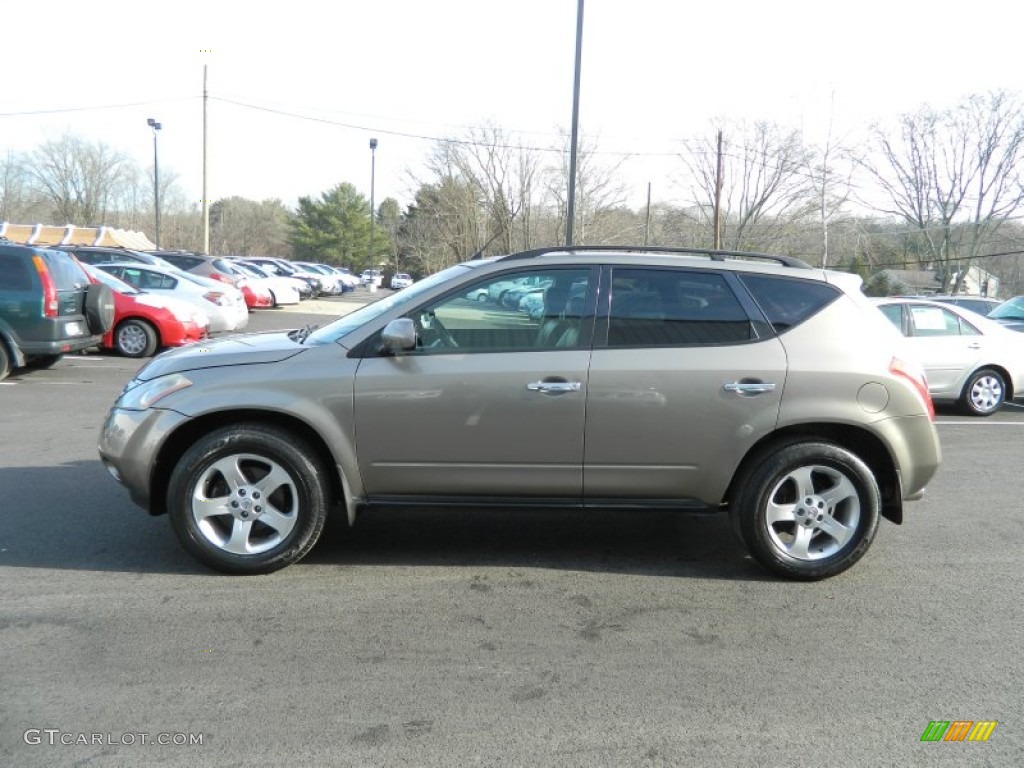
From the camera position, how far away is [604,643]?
366cm

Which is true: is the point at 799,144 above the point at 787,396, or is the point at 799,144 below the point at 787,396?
above

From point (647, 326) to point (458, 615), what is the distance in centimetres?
185

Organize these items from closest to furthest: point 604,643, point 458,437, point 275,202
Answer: point 604,643, point 458,437, point 275,202

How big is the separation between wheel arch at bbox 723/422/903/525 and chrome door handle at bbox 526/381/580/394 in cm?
105

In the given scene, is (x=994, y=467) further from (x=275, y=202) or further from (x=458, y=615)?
(x=275, y=202)

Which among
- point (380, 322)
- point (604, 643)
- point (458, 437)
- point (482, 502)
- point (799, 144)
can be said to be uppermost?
point (799, 144)

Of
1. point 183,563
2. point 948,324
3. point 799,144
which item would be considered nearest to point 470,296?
point 183,563

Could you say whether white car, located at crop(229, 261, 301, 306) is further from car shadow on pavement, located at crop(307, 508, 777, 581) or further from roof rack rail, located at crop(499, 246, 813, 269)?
roof rack rail, located at crop(499, 246, 813, 269)

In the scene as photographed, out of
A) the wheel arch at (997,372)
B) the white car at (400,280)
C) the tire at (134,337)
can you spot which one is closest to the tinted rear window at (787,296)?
the wheel arch at (997,372)

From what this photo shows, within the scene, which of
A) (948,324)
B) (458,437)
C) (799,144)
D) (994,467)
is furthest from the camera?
(799,144)

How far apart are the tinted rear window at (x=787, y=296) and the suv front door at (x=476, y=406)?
0.99m

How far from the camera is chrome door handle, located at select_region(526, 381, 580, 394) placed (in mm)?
4234

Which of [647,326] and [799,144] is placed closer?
[647,326]

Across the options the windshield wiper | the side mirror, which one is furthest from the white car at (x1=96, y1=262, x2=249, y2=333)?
the side mirror
